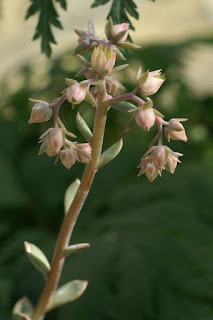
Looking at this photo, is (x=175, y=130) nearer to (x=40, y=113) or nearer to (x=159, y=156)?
(x=159, y=156)

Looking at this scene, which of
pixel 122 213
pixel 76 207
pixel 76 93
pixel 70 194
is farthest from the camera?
pixel 122 213

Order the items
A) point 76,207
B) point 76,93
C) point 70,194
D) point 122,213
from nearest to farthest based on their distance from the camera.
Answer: point 76,93, point 76,207, point 70,194, point 122,213

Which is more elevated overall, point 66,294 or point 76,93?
point 76,93

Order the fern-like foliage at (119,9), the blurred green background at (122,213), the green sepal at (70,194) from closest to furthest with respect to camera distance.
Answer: the fern-like foliage at (119,9) < the green sepal at (70,194) < the blurred green background at (122,213)

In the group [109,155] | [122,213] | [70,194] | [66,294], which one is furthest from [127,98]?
[122,213]

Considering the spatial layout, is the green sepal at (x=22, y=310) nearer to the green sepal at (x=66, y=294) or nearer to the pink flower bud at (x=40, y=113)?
the green sepal at (x=66, y=294)

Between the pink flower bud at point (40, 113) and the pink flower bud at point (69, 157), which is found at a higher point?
the pink flower bud at point (40, 113)

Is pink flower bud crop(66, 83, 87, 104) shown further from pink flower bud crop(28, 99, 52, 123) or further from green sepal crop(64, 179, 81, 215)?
green sepal crop(64, 179, 81, 215)

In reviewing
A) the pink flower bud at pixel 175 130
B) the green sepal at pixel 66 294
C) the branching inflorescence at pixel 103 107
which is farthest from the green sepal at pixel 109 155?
the green sepal at pixel 66 294
